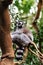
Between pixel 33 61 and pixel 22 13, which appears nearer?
pixel 33 61

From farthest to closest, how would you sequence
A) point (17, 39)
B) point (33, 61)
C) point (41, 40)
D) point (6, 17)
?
point (41, 40), point (33, 61), point (17, 39), point (6, 17)

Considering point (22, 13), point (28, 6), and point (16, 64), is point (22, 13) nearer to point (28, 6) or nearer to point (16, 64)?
point (28, 6)

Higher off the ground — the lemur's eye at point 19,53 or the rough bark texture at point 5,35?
the rough bark texture at point 5,35

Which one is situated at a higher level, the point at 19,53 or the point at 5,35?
the point at 5,35

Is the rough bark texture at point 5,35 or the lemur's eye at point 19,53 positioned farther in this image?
the lemur's eye at point 19,53

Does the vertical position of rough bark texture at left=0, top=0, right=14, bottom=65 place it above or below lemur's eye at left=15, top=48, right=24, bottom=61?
above

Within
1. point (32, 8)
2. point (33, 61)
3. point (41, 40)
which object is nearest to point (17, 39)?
point (33, 61)

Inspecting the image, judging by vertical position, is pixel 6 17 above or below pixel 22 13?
above

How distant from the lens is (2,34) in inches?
25.7

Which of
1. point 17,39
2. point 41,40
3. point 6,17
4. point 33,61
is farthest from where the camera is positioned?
point 41,40

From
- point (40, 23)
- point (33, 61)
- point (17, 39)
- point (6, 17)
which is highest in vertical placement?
point (6, 17)

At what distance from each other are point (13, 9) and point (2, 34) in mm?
1536

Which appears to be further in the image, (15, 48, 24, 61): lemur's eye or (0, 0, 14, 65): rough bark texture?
(15, 48, 24, 61): lemur's eye

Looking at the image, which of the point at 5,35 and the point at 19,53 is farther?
the point at 19,53
